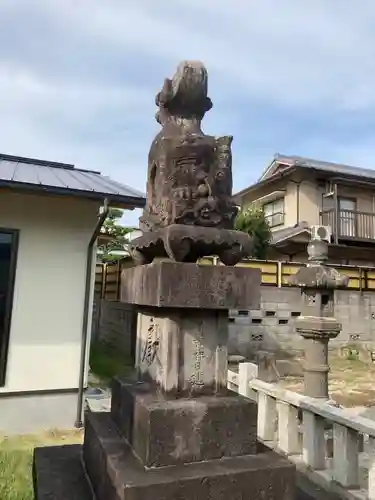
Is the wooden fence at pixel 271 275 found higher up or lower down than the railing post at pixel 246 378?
higher up

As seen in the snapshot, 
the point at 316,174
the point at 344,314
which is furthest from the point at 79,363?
the point at 316,174

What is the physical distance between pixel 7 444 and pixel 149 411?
4.10 meters

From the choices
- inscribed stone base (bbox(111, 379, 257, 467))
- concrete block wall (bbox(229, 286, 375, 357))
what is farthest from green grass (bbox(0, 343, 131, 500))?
concrete block wall (bbox(229, 286, 375, 357))

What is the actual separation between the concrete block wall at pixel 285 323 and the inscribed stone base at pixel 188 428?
11082mm

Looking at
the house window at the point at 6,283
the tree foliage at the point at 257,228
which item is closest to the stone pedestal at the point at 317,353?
the house window at the point at 6,283

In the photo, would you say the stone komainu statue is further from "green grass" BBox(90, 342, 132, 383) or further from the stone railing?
"green grass" BBox(90, 342, 132, 383)

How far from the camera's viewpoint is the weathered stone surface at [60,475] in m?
3.01

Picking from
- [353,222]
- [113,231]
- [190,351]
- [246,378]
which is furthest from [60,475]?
[353,222]

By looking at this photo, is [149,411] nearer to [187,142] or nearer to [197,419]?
[197,419]

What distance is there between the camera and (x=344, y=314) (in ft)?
51.0

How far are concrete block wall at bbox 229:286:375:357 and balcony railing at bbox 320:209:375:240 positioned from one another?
18.1 ft

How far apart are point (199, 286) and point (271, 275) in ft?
41.5

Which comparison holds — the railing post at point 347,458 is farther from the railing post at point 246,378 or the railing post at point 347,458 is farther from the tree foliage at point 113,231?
the tree foliage at point 113,231

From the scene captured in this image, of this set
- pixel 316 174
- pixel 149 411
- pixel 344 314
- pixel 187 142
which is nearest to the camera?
pixel 149 411
